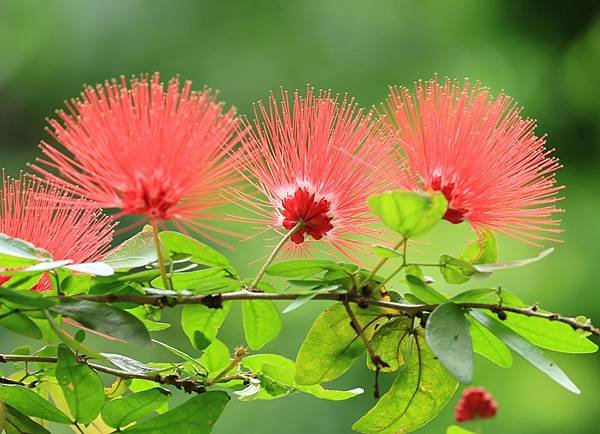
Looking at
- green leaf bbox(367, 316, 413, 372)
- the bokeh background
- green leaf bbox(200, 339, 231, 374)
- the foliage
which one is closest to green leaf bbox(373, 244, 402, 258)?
the foliage

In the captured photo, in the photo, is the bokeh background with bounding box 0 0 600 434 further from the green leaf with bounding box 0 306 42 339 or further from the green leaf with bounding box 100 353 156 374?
the green leaf with bounding box 0 306 42 339

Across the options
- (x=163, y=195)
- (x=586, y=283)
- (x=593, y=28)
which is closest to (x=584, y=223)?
(x=586, y=283)

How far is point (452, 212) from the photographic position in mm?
919

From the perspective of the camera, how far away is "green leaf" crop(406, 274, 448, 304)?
0.87 meters

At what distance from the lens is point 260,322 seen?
3.12ft

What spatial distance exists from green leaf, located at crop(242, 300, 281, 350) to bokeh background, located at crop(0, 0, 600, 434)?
2267mm

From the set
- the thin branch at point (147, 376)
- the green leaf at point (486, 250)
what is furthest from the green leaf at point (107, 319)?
the green leaf at point (486, 250)

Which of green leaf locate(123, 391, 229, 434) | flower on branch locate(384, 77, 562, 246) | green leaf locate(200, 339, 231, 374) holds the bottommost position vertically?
green leaf locate(123, 391, 229, 434)

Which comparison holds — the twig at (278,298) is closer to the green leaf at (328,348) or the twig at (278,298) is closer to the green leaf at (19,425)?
the green leaf at (328,348)

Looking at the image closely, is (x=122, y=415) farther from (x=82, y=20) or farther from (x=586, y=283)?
(x=82, y=20)

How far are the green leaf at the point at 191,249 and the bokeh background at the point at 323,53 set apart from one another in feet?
7.52

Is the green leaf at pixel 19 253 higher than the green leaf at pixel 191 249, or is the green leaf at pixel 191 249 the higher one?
the green leaf at pixel 191 249

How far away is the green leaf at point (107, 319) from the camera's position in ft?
2.75

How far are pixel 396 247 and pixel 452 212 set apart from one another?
76 mm
